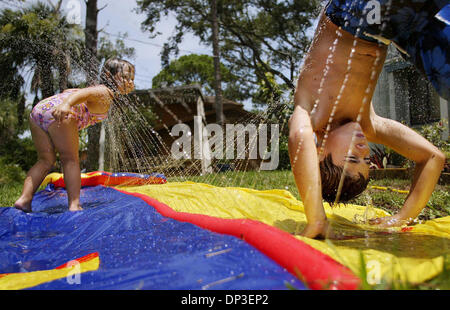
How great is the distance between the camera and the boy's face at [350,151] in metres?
1.70

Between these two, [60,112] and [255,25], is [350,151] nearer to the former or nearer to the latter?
[60,112]

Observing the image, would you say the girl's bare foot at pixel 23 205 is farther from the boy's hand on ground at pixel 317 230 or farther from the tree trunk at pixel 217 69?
the tree trunk at pixel 217 69

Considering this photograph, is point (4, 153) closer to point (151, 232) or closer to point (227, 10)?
point (227, 10)

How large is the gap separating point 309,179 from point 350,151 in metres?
0.30

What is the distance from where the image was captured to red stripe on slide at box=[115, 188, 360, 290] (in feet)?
2.81

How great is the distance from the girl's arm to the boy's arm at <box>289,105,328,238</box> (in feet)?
6.01

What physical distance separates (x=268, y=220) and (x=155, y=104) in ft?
37.0

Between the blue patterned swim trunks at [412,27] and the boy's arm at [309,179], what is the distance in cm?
58

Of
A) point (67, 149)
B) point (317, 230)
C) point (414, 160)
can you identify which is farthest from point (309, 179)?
point (67, 149)

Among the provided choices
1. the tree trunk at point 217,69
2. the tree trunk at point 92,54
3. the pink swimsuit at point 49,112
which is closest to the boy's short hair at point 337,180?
the pink swimsuit at point 49,112

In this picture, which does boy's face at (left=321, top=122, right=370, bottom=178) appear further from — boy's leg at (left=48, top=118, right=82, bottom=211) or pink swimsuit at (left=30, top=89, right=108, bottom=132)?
pink swimsuit at (left=30, top=89, right=108, bottom=132)

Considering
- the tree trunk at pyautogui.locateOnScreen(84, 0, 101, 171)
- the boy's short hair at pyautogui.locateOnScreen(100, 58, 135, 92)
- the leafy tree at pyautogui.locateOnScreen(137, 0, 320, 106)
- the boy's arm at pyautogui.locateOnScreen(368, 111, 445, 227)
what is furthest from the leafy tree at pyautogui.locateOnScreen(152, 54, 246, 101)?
the boy's arm at pyautogui.locateOnScreen(368, 111, 445, 227)

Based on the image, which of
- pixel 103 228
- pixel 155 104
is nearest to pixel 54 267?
pixel 103 228

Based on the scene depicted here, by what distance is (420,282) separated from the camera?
88 centimetres
